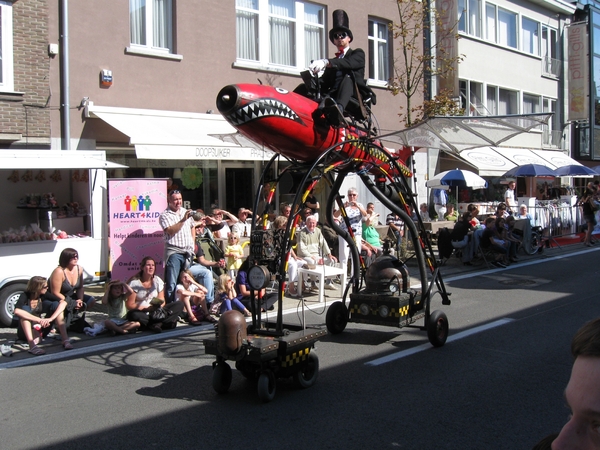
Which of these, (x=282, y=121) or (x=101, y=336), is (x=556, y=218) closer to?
(x=101, y=336)

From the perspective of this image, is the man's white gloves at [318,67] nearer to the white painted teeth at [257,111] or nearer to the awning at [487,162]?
the white painted teeth at [257,111]

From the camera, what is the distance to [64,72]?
1291 centimetres

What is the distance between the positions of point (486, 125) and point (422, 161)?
1401 centimetres

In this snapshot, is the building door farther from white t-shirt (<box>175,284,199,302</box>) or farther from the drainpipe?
white t-shirt (<box>175,284,199,302</box>)

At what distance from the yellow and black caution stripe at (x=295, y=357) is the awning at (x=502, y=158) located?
43.4 feet

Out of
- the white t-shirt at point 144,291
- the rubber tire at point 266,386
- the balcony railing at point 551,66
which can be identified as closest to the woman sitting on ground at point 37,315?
the white t-shirt at point 144,291

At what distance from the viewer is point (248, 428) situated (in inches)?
205

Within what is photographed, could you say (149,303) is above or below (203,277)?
below

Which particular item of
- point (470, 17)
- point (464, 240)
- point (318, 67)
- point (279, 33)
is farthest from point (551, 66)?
point (318, 67)

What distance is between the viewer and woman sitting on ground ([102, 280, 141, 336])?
8.59 m

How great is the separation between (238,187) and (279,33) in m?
4.35

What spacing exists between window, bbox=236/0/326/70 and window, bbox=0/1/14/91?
5.59 m

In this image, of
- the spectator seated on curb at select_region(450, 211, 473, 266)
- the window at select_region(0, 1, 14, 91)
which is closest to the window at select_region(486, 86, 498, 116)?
the spectator seated on curb at select_region(450, 211, 473, 266)

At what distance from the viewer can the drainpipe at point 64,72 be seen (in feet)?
42.1
